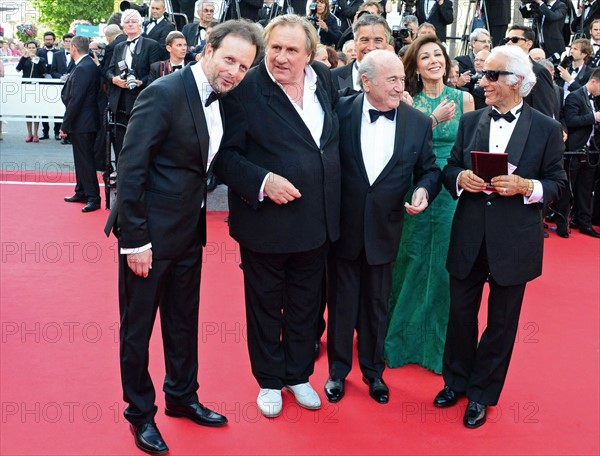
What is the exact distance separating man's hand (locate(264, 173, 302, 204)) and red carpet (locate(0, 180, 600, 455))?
102 cm

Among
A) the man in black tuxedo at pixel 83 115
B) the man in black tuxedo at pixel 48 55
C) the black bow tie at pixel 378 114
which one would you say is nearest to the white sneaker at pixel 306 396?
the black bow tie at pixel 378 114

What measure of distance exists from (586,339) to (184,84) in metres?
2.92

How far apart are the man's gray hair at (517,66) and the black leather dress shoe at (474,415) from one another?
141cm

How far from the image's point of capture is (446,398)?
3424 mm

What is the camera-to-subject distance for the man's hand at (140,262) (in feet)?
8.81

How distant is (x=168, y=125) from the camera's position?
8.73ft

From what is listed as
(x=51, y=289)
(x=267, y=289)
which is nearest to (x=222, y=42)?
(x=267, y=289)

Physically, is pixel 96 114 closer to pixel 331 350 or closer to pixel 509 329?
pixel 331 350

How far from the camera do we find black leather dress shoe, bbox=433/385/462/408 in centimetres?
341

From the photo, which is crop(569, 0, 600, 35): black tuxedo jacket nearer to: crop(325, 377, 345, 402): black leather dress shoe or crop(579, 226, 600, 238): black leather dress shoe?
crop(579, 226, 600, 238): black leather dress shoe

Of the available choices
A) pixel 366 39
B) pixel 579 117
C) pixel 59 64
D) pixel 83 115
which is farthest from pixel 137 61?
pixel 59 64

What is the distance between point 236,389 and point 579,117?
5.10 m

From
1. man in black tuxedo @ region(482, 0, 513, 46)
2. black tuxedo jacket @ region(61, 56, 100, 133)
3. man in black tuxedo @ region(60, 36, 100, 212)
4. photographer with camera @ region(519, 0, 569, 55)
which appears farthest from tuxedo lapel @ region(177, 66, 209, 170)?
man in black tuxedo @ region(482, 0, 513, 46)

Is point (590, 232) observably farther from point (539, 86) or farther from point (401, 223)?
point (401, 223)
